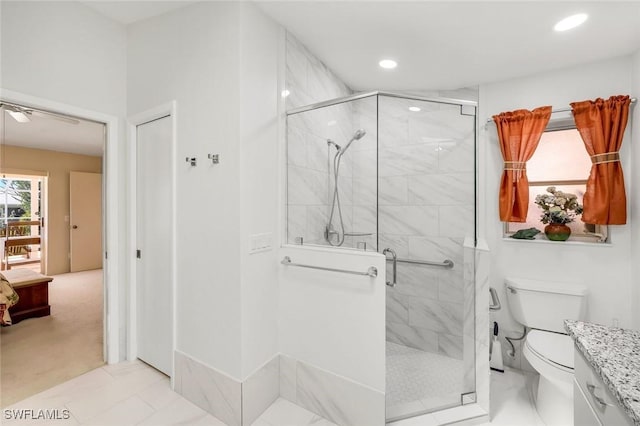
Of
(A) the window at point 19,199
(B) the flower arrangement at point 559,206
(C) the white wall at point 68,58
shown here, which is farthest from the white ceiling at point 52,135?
(B) the flower arrangement at point 559,206

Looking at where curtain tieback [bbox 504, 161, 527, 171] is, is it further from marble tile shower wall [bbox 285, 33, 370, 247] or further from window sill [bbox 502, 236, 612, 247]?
marble tile shower wall [bbox 285, 33, 370, 247]

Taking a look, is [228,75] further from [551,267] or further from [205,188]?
[551,267]

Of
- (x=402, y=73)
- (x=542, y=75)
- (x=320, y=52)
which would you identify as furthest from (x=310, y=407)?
(x=542, y=75)

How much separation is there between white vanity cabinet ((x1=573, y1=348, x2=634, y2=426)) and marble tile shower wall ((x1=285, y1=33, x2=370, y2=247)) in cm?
117

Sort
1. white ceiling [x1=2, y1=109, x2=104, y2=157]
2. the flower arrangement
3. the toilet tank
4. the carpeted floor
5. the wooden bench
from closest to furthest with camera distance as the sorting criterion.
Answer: the carpeted floor
the toilet tank
the flower arrangement
the wooden bench
white ceiling [x1=2, y1=109, x2=104, y2=157]

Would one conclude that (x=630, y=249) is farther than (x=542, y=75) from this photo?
No

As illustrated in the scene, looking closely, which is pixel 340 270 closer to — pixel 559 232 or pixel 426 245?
pixel 426 245

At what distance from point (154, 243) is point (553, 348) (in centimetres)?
278

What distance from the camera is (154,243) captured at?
2.12m

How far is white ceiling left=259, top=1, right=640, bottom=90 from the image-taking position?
165 cm

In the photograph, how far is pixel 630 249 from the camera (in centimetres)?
207

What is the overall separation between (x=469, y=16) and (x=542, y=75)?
43.7 inches

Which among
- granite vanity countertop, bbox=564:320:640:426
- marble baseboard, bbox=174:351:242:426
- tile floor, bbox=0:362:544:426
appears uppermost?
granite vanity countertop, bbox=564:320:640:426

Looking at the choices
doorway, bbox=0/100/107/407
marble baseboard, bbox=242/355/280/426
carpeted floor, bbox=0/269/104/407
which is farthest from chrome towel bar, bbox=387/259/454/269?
carpeted floor, bbox=0/269/104/407
